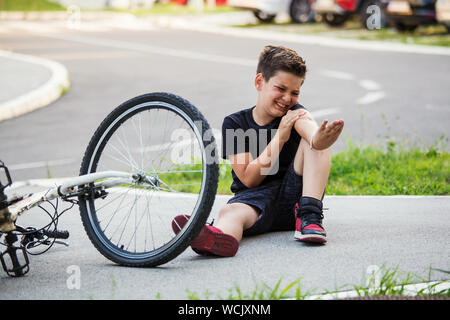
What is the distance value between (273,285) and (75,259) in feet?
3.68

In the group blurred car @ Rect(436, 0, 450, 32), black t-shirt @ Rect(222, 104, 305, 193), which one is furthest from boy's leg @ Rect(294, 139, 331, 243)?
blurred car @ Rect(436, 0, 450, 32)

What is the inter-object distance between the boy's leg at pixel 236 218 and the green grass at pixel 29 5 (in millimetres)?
27462

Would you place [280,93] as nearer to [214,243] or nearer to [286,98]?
[286,98]

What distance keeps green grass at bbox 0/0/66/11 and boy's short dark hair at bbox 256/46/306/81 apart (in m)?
27.3

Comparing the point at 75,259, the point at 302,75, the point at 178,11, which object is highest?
the point at 302,75

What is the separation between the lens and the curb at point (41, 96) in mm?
9625

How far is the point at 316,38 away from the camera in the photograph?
1759 cm

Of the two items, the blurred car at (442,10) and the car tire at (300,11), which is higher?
the blurred car at (442,10)

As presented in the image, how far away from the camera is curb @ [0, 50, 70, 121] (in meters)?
9.62

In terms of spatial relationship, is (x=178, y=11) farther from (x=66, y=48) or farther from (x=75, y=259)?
(x=75, y=259)

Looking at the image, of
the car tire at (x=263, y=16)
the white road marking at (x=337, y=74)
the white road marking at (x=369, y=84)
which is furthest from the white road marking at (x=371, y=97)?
the car tire at (x=263, y=16)

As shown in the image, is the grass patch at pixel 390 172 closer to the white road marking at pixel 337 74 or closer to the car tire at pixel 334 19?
the white road marking at pixel 337 74

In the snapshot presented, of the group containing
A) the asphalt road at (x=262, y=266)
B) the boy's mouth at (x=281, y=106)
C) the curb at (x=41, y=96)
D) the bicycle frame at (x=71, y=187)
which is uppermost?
the boy's mouth at (x=281, y=106)
